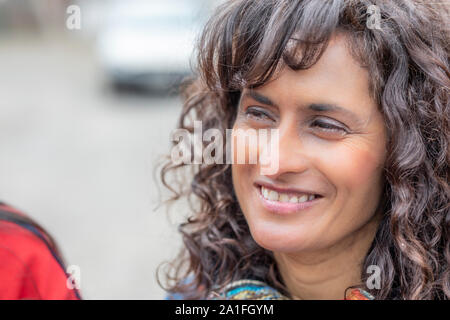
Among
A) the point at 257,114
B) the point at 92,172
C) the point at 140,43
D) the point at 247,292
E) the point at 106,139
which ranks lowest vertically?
the point at 247,292

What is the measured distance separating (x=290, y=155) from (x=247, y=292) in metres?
0.61

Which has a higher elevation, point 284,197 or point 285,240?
point 284,197

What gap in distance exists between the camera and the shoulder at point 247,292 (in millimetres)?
2146

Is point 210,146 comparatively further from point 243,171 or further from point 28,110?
point 28,110

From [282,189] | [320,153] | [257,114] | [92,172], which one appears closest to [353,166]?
[320,153]

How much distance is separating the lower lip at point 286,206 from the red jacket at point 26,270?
30.2 inches

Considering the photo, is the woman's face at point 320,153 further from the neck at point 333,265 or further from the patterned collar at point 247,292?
the patterned collar at point 247,292

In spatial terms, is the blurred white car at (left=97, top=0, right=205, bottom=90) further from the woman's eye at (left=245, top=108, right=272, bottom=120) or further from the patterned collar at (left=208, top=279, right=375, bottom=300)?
the woman's eye at (left=245, top=108, right=272, bottom=120)

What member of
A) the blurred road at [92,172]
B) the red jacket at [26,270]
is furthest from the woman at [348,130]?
the blurred road at [92,172]

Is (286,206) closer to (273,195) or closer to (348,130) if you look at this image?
(273,195)

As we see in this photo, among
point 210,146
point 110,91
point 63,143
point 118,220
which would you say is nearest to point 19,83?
point 110,91

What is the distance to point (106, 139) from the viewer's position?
30.8 feet

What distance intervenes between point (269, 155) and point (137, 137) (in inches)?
300

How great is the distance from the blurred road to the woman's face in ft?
3.04
